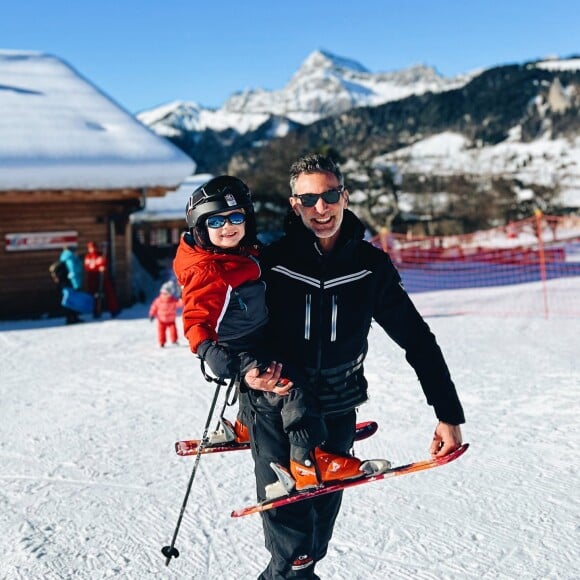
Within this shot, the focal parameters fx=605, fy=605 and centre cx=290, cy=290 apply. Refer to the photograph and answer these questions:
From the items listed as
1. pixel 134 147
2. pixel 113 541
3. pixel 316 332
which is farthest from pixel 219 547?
pixel 134 147

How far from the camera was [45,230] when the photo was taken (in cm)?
1318

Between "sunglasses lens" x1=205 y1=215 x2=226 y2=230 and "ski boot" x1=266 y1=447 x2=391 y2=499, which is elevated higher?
"sunglasses lens" x1=205 y1=215 x2=226 y2=230

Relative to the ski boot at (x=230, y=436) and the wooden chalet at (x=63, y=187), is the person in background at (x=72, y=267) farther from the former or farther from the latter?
the ski boot at (x=230, y=436)

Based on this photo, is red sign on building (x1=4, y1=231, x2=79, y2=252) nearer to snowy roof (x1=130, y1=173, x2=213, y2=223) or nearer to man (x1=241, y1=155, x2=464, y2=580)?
snowy roof (x1=130, y1=173, x2=213, y2=223)

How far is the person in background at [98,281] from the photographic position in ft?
40.8

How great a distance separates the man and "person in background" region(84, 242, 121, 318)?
1044cm

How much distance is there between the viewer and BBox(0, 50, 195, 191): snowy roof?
1213 cm

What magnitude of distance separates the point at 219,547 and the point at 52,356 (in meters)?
6.44

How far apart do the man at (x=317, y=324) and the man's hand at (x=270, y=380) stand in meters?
0.17

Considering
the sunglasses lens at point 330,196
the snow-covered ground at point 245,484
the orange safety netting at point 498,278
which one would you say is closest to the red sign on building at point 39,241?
the snow-covered ground at point 245,484

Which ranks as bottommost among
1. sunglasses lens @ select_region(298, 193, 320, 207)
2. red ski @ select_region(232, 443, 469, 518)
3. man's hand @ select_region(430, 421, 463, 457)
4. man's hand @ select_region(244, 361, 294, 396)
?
red ski @ select_region(232, 443, 469, 518)

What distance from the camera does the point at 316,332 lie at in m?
2.60

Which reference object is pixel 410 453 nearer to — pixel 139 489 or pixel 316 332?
pixel 139 489

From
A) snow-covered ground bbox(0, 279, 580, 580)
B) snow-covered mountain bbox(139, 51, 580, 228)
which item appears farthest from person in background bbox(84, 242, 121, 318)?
snow-covered mountain bbox(139, 51, 580, 228)
